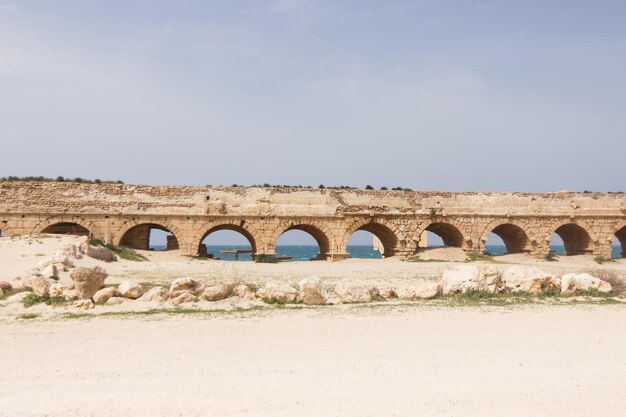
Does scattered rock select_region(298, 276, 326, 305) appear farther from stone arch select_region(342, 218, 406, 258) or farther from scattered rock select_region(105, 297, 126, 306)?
stone arch select_region(342, 218, 406, 258)

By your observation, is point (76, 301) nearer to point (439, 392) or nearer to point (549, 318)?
point (439, 392)

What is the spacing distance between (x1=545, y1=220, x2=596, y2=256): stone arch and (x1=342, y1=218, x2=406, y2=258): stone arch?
761 cm

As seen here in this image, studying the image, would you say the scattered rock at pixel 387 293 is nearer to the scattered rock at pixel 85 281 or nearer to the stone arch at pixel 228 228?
the scattered rock at pixel 85 281

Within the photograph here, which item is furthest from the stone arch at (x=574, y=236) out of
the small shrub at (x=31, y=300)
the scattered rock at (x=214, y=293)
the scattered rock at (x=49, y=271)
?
the small shrub at (x=31, y=300)

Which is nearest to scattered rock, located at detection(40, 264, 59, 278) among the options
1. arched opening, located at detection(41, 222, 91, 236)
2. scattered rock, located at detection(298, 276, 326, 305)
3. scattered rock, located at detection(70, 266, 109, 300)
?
scattered rock, located at detection(70, 266, 109, 300)

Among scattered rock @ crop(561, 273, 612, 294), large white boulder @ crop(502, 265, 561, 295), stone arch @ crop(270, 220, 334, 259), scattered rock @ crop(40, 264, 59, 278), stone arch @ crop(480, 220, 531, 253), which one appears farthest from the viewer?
stone arch @ crop(480, 220, 531, 253)

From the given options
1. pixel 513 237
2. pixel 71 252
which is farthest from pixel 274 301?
pixel 513 237

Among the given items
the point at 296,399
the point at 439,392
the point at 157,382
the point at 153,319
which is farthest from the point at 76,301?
the point at 439,392

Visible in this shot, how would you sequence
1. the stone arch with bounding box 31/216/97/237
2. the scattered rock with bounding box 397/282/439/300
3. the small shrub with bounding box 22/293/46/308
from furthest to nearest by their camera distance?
the stone arch with bounding box 31/216/97/237, the scattered rock with bounding box 397/282/439/300, the small shrub with bounding box 22/293/46/308

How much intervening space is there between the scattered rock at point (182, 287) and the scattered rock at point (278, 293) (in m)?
1.31

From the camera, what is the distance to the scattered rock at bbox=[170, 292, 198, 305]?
340 inches

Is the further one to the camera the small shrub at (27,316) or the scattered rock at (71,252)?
the scattered rock at (71,252)

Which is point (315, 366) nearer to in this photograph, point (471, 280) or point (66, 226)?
point (471, 280)

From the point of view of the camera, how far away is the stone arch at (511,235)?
22312 mm
